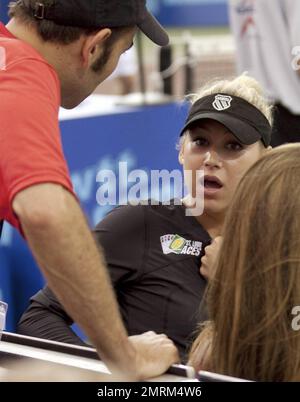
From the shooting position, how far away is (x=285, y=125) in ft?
12.7

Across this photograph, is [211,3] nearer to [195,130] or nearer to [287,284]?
[195,130]

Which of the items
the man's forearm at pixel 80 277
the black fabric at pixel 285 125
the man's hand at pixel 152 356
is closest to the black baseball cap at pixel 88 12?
the man's forearm at pixel 80 277

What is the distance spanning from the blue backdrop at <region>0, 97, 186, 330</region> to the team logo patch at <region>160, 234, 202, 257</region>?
1.93 metres

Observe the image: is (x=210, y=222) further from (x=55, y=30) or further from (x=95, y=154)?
(x=95, y=154)

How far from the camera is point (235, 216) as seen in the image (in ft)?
5.48

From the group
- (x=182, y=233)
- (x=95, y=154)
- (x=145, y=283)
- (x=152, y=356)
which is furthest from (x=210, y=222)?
(x=95, y=154)

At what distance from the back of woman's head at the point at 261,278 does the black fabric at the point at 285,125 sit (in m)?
1.97

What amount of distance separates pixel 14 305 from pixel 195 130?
7.16ft

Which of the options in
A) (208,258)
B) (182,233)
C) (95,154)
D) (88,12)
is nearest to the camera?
(88,12)

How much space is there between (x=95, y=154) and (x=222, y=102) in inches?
98.7

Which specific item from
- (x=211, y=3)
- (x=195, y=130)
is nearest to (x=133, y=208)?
(x=195, y=130)

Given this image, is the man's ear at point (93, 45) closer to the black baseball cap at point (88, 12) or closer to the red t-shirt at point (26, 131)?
the black baseball cap at point (88, 12)

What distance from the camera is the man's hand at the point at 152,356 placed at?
1639 millimetres

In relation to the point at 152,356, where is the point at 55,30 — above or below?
above
